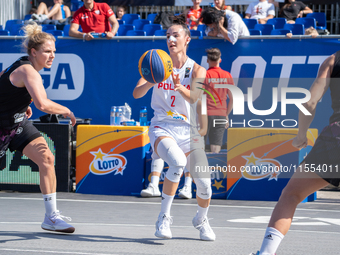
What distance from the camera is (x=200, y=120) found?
15.5ft

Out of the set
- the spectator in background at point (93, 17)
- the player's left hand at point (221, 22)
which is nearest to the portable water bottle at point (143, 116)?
the player's left hand at point (221, 22)

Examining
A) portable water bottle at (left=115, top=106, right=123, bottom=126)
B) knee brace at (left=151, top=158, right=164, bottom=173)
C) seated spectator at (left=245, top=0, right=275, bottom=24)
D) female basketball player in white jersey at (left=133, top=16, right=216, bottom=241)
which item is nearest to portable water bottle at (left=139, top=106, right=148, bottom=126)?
portable water bottle at (left=115, top=106, right=123, bottom=126)

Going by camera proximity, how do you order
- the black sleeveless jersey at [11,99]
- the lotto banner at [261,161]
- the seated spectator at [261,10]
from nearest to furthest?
1. the black sleeveless jersey at [11,99]
2. the lotto banner at [261,161]
3. the seated spectator at [261,10]

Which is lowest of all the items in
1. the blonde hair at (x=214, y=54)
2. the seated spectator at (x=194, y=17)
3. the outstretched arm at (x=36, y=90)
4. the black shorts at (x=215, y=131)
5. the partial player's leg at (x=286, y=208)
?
the black shorts at (x=215, y=131)

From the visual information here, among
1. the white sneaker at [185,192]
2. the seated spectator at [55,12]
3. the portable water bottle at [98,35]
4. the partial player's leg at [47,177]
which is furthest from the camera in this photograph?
the seated spectator at [55,12]

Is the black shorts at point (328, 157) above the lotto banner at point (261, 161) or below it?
above

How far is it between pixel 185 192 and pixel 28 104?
3.10m

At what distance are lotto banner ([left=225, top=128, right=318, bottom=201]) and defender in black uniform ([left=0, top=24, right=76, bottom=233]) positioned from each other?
118 inches

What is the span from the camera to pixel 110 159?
679 cm

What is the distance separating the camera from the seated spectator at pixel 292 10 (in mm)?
11052

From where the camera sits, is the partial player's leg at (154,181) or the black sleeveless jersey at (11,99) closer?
the black sleeveless jersey at (11,99)

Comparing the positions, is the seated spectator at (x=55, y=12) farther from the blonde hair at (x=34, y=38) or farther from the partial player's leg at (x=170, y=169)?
the partial player's leg at (x=170, y=169)

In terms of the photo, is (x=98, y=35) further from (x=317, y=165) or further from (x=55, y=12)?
(x=317, y=165)

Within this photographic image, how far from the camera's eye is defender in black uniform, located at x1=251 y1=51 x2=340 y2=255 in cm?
276
